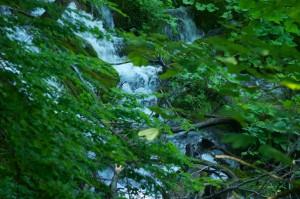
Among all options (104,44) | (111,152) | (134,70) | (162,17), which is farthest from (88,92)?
(104,44)

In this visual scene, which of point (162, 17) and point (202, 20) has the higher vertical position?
point (202, 20)

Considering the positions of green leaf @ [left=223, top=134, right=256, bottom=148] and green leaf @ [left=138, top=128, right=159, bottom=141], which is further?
green leaf @ [left=138, top=128, right=159, bottom=141]

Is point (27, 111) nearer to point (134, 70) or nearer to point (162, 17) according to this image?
point (162, 17)

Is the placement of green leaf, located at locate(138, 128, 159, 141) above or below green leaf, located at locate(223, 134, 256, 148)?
above

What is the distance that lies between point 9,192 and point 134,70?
706cm

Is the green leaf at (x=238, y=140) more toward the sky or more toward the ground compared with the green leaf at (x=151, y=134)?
more toward the ground

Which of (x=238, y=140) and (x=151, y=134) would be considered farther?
(x=151, y=134)

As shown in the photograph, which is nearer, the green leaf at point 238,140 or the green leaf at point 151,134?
the green leaf at point 238,140

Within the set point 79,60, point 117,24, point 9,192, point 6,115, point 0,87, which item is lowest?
point 9,192

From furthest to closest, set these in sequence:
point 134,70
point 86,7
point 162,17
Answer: point 86,7, point 134,70, point 162,17

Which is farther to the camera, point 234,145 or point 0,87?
point 0,87

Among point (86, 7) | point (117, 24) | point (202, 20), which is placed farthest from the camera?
point (202, 20)

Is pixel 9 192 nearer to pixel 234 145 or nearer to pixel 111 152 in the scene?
pixel 111 152

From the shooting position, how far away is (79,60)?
279 cm
